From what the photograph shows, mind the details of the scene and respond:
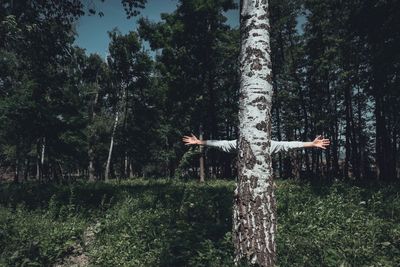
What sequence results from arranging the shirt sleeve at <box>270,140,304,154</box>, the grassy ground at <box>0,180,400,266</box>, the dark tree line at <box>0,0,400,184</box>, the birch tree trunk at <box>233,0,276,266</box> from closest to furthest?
the birch tree trunk at <box>233,0,276,266</box>, the shirt sleeve at <box>270,140,304,154</box>, the grassy ground at <box>0,180,400,266</box>, the dark tree line at <box>0,0,400,184</box>

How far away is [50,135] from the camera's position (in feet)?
114

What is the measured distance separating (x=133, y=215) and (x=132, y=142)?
4038 centimetres

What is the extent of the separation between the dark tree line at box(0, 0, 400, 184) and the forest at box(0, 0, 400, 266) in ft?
0.37

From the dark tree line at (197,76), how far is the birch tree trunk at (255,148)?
A: 9.55 m

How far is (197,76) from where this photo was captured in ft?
107

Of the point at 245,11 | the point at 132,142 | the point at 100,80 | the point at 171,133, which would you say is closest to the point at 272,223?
the point at 245,11

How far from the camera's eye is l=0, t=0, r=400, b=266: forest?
7480 millimetres

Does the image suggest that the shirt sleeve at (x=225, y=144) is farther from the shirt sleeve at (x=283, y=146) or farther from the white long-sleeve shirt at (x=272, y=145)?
the shirt sleeve at (x=283, y=146)

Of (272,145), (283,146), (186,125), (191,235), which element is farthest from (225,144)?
(186,125)

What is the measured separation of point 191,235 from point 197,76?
26156 mm

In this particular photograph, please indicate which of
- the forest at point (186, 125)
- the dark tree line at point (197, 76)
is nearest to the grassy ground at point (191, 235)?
the forest at point (186, 125)

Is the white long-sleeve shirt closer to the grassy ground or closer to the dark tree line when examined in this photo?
the grassy ground

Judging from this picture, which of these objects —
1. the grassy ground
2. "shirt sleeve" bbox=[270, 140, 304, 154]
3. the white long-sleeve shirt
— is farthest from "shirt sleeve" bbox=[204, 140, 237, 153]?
the grassy ground

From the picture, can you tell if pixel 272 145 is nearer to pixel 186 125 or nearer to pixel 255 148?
pixel 255 148
